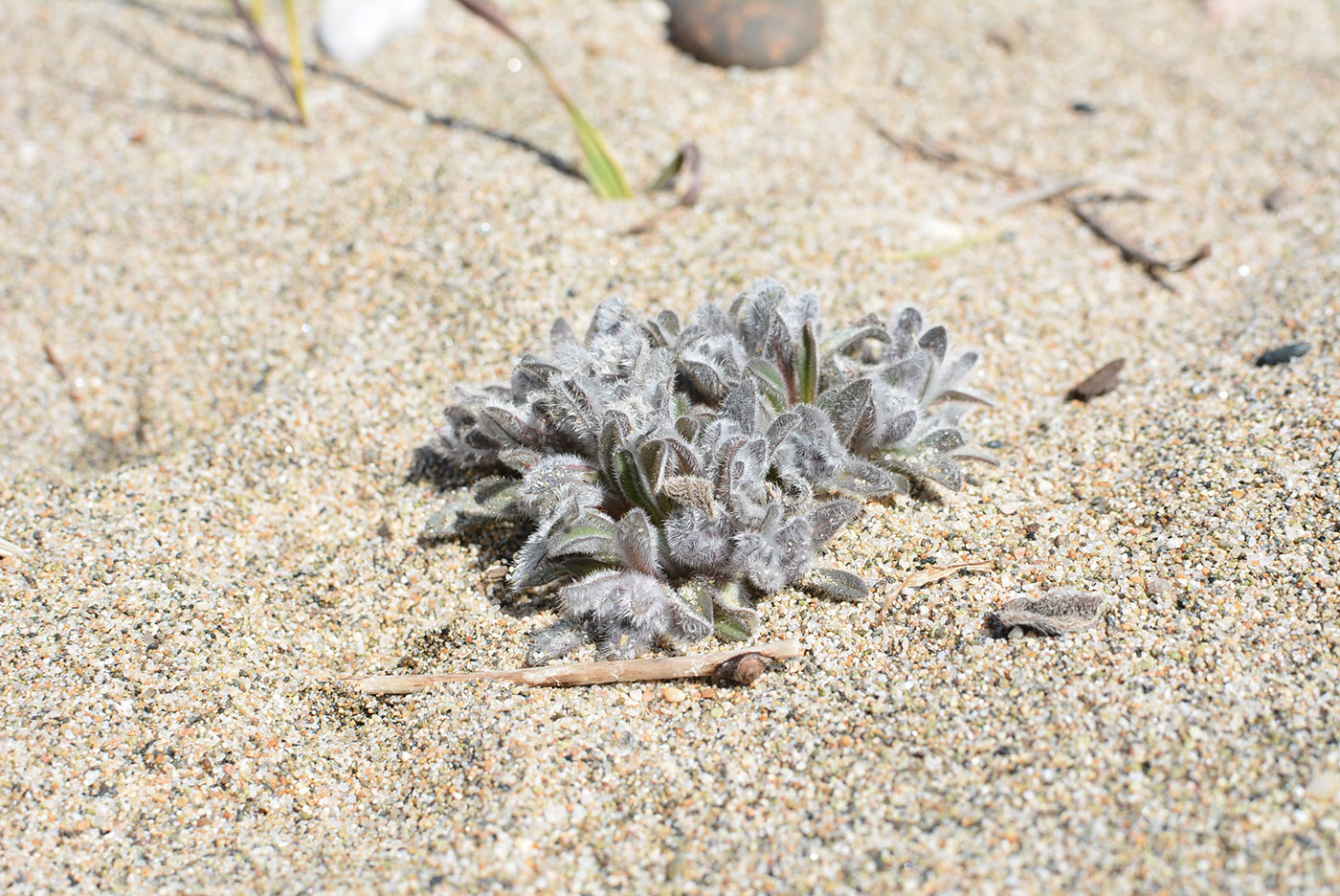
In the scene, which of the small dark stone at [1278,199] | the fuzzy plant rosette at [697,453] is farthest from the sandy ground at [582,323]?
the fuzzy plant rosette at [697,453]

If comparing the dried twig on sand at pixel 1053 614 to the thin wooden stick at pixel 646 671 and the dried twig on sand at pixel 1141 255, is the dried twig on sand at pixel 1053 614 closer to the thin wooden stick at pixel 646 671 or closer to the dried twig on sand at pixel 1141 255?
the thin wooden stick at pixel 646 671

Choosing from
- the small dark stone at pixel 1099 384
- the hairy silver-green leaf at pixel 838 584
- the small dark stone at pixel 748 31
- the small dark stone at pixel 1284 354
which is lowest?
the hairy silver-green leaf at pixel 838 584

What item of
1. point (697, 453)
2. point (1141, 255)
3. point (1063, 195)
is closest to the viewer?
point (697, 453)

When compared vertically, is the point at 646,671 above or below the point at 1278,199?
below

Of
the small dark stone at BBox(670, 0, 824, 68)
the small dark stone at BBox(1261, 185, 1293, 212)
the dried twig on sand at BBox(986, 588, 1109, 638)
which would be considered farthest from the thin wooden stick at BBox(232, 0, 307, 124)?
the small dark stone at BBox(1261, 185, 1293, 212)

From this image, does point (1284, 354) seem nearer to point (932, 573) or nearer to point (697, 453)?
point (932, 573)

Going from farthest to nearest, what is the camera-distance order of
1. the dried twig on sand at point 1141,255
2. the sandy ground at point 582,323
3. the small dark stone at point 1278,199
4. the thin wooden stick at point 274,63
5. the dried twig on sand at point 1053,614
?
the thin wooden stick at point 274,63, the small dark stone at point 1278,199, the dried twig on sand at point 1141,255, the dried twig on sand at point 1053,614, the sandy ground at point 582,323

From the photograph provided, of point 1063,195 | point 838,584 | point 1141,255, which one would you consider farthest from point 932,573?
point 1063,195
